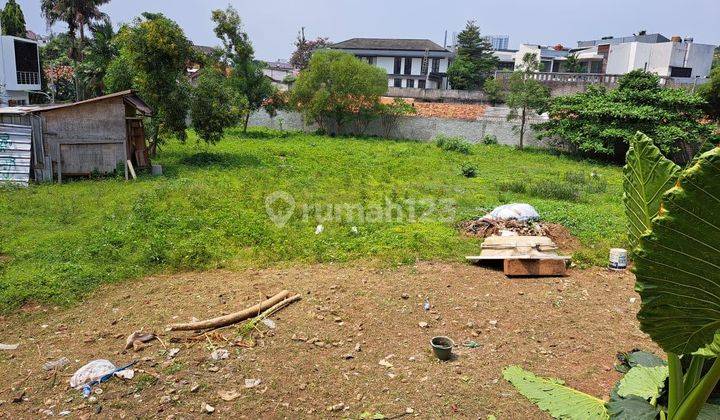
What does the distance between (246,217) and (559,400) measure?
282 inches

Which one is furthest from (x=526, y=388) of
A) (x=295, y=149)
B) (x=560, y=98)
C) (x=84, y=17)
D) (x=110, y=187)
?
(x=84, y=17)

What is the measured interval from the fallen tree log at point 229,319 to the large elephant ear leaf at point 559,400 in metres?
3.05

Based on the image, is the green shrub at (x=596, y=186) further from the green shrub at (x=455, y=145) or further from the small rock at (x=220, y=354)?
the small rock at (x=220, y=354)

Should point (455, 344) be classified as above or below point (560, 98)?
below

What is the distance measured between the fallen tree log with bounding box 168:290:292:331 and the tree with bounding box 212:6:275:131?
1450 centimetres

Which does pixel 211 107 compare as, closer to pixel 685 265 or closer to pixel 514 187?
pixel 514 187

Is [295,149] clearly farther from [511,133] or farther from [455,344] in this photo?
[455,344]

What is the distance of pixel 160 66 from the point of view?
13688 millimetres

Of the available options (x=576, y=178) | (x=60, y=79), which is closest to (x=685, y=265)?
(x=576, y=178)

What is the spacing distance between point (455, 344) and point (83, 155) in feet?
35.7

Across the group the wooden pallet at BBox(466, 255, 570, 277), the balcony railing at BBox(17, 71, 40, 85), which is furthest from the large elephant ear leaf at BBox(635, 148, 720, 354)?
the balcony railing at BBox(17, 71, 40, 85)

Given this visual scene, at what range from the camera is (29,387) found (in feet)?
13.4

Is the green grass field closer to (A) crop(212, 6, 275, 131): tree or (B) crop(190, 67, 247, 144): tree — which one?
(B) crop(190, 67, 247, 144): tree

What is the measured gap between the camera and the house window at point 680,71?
32.3 metres
